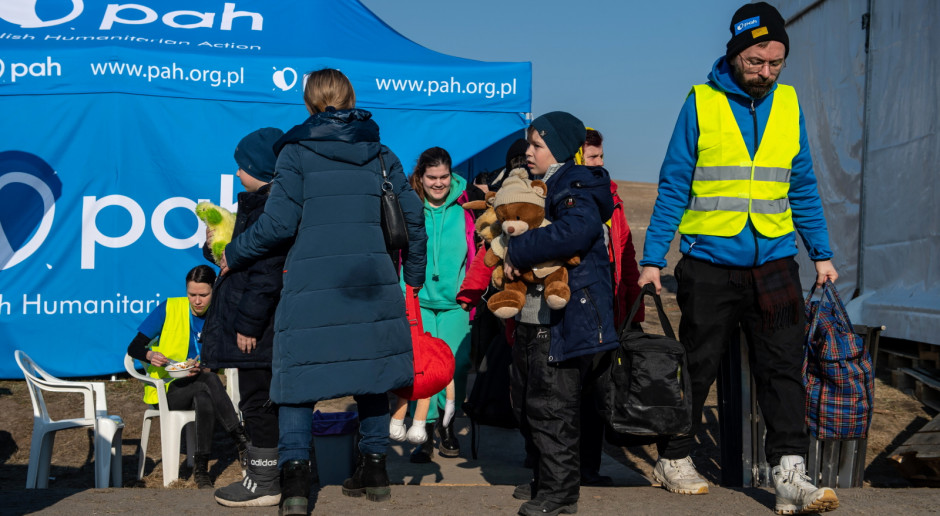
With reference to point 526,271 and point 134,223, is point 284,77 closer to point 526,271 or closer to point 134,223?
point 134,223

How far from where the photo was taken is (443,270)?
536 centimetres

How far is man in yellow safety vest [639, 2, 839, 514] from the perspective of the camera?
3.65 meters

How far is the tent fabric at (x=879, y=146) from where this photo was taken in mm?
6574

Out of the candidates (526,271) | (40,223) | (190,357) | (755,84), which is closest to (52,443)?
(190,357)

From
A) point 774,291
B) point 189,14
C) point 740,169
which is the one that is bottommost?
point 774,291

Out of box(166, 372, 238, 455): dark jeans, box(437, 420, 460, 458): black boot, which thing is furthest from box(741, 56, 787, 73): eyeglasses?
box(166, 372, 238, 455): dark jeans

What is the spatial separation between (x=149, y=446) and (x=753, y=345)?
4042 millimetres

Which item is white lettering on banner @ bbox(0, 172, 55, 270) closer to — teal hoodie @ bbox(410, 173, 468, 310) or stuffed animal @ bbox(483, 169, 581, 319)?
teal hoodie @ bbox(410, 173, 468, 310)

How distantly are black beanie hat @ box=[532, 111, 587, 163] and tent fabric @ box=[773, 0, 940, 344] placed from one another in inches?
156

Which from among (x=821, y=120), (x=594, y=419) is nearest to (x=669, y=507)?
(x=594, y=419)

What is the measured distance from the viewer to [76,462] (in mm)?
5738

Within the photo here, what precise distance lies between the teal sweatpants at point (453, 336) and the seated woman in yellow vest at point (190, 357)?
1126 mm

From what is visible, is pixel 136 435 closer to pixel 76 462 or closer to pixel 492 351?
pixel 76 462

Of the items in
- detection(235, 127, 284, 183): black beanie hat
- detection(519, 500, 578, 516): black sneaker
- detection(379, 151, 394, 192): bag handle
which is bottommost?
detection(519, 500, 578, 516): black sneaker
